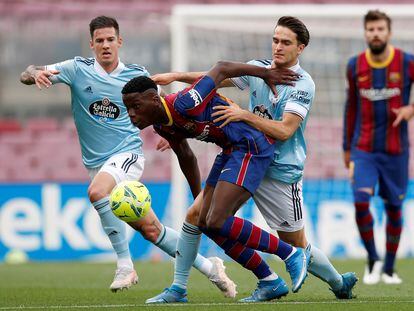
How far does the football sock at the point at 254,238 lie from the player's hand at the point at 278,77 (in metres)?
0.95

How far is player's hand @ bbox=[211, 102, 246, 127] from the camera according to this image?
6.51 metres

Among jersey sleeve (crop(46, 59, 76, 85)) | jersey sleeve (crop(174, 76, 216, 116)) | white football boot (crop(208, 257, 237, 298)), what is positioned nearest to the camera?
jersey sleeve (crop(174, 76, 216, 116))

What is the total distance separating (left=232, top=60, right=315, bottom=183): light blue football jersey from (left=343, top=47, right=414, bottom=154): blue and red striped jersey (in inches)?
99.2

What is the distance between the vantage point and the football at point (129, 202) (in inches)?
267

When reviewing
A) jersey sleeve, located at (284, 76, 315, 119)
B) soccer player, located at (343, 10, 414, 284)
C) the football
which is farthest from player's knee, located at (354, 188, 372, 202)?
the football

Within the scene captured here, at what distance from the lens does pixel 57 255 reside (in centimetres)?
1420

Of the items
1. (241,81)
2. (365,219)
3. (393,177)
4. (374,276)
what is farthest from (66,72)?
(374,276)

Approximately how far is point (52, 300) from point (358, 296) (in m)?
2.23

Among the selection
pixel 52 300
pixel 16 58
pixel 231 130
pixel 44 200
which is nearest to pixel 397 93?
pixel 231 130

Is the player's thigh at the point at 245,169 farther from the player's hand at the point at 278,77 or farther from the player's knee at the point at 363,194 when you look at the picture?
the player's knee at the point at 363,194

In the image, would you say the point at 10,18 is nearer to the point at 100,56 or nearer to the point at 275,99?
the point at 100,56

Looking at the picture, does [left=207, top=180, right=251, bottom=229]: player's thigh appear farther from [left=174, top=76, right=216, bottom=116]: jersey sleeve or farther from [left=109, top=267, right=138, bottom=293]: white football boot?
[left=109, top=267, right=138, bottom=293]: white football boot

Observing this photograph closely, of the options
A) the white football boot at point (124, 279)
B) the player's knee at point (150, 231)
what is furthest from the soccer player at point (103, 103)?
the white football boot at point (124, 279)

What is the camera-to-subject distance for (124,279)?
7387 millimetres
